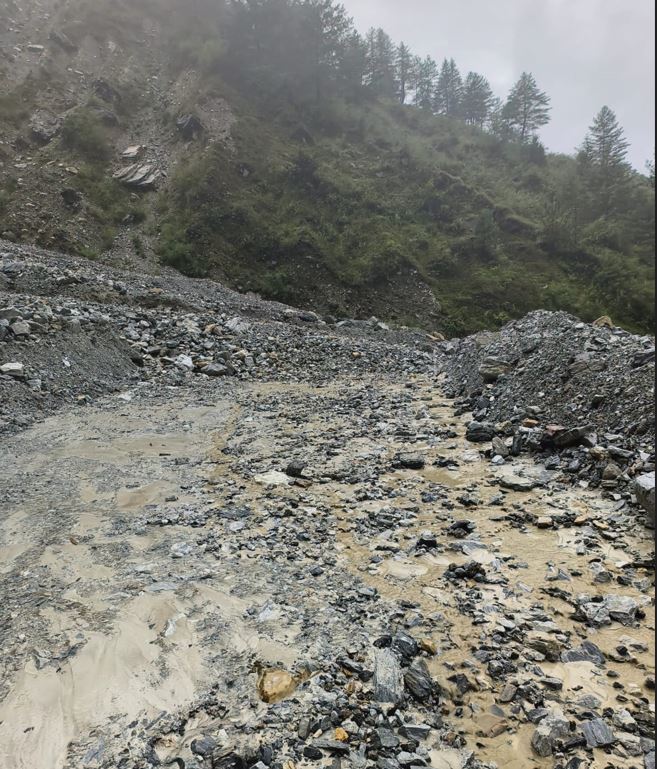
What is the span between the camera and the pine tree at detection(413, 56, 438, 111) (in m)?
66.1

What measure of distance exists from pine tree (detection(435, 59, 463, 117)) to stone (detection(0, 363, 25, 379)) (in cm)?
7085

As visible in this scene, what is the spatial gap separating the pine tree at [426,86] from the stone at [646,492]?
72594 mm

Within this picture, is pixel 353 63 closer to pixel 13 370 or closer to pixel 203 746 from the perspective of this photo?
pixel 13 370

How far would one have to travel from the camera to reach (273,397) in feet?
43.0

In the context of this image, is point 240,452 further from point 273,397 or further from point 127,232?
→ point 127,232

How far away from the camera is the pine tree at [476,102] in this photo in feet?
217

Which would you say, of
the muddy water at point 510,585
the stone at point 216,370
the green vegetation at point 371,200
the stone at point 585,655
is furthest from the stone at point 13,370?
the green vegetation at point 371,200

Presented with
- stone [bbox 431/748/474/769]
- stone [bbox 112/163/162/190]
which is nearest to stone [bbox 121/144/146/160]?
stone [bbox 112/163/162/190]

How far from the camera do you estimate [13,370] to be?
36.2ft

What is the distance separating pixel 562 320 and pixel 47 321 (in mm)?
14321

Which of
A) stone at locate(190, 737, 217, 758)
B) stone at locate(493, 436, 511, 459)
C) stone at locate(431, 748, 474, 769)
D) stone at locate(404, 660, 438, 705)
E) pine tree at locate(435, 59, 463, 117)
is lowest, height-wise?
stone at locate(190, 737, 217, 758)

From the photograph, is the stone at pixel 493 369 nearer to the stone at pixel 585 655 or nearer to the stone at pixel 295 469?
the stone at pixel 295 469

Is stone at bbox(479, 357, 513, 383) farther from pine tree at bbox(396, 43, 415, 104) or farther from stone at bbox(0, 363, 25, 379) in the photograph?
pine tree at bbox(396, 43, 415, 104)

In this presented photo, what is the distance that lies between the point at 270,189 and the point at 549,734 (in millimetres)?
39430
